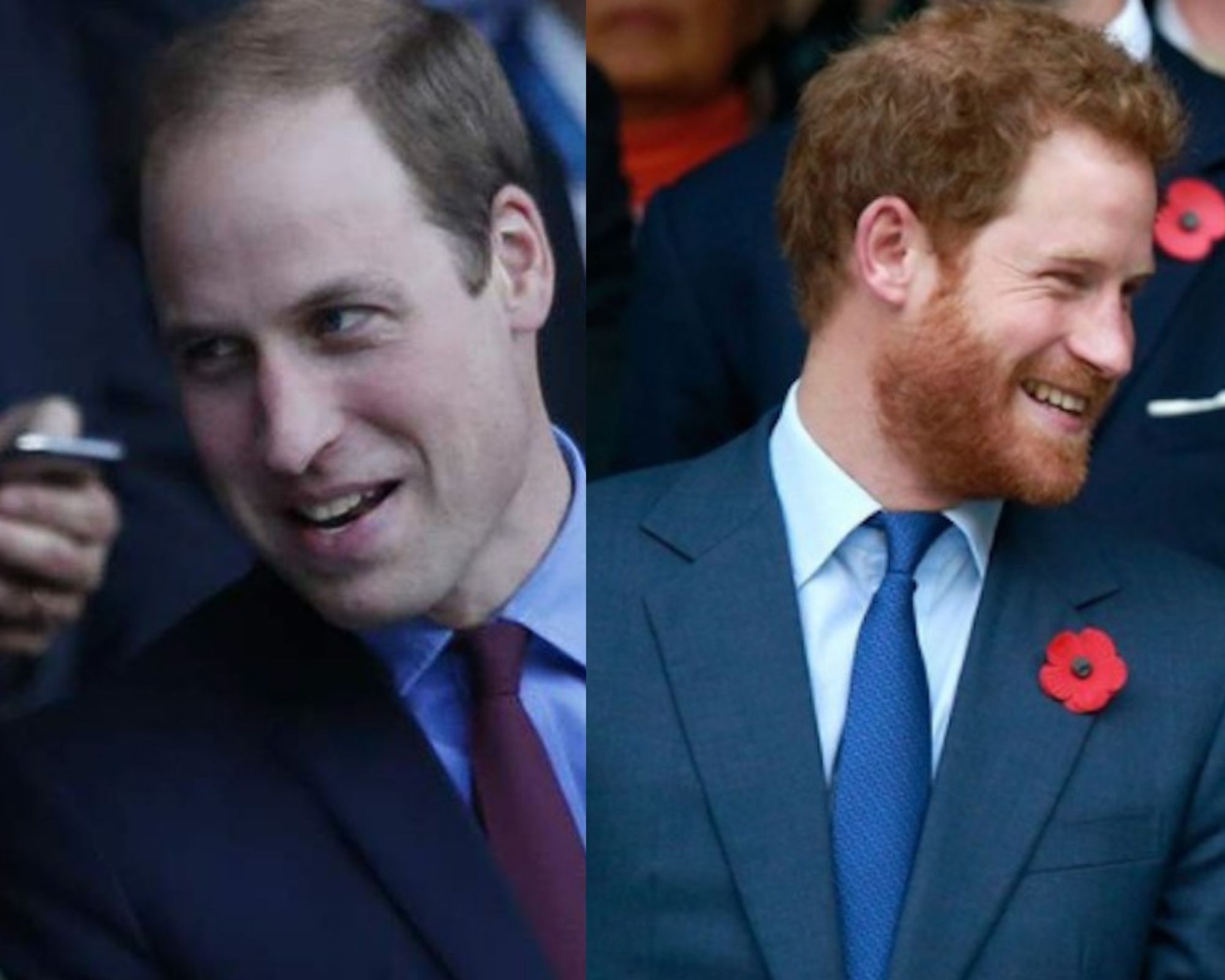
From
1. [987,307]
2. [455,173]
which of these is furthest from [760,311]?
[455,173]

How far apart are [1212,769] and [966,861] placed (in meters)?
0.24

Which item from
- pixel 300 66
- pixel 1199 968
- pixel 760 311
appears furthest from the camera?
pixel 760 311

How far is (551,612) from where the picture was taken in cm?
345

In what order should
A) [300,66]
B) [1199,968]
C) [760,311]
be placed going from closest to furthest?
[300,66], [1199,968], [760,311]

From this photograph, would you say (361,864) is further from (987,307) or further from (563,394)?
(987,307)

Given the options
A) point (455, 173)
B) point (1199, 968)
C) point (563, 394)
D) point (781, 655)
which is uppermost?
point (455, 173)

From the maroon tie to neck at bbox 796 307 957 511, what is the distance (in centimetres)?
39

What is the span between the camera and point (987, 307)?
140 inches

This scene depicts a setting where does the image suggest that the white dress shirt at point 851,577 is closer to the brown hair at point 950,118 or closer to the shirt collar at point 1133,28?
the brown hair at point 950,118

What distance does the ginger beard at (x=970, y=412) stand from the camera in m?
3.56

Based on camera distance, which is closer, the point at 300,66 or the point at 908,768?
the point at 300,66

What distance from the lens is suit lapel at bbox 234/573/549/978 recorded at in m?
3.36

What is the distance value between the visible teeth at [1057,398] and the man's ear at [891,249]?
14 cm

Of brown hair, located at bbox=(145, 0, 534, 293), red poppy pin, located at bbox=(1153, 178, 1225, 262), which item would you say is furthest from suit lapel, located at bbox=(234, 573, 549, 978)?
red poppy pin, located at bbox=(1153, 178, 1225, 262)
